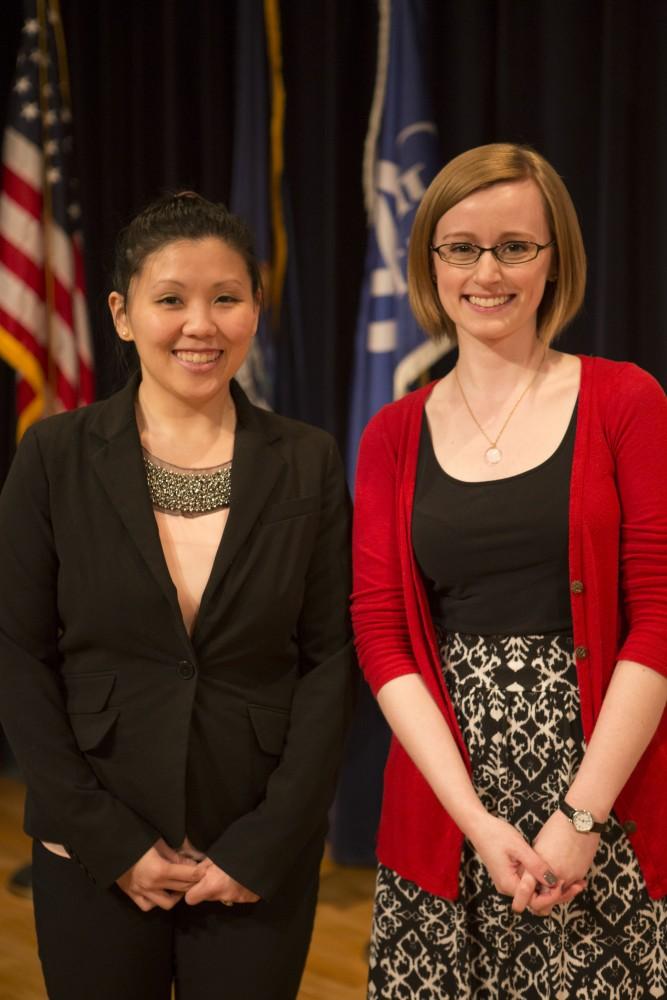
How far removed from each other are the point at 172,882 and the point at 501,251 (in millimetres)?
1024

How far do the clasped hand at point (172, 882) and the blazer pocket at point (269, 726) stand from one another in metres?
0.18

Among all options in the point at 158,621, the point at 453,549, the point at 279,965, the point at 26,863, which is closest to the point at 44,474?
the point at 158,621

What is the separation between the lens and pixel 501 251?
5.57 ft

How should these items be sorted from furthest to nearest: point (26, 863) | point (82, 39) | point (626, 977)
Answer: point (82, 39), point (26, 863), point (626, 977)

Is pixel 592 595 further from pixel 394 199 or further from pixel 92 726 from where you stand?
pixel 394 199

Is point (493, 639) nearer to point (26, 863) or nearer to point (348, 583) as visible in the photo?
point (348, 583)

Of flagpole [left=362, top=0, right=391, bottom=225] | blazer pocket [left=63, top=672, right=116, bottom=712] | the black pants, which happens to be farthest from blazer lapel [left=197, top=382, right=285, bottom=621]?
flagpole [left=362, top=0, right=391, bottom=225]

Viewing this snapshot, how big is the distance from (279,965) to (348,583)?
1.86 ft

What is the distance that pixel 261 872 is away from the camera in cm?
163

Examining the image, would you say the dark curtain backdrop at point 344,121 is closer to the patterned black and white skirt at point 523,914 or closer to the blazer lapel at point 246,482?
the blazer lapel at point 246,482

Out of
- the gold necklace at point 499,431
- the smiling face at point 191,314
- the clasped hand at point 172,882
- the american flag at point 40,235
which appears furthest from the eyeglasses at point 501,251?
the american flag at point 40,235

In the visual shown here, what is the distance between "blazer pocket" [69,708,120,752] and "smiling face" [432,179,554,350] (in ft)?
2.55

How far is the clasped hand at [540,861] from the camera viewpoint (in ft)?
5.17

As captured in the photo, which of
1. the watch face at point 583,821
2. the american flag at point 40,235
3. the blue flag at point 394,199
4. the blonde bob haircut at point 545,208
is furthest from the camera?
the american flag at point 40,235
